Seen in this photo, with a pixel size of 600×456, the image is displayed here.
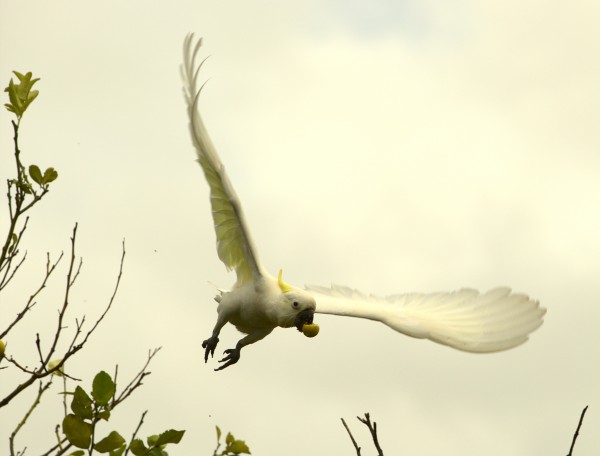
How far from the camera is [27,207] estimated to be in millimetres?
4398

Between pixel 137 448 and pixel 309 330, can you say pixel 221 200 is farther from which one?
pixel 137 448

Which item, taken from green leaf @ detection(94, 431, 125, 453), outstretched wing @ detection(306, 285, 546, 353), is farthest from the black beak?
green leaf @ detection(94, 431, 125, 453)

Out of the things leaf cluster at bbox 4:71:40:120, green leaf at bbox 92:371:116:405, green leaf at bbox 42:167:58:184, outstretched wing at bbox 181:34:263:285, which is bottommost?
green leaf at bbox 92:371:116:405

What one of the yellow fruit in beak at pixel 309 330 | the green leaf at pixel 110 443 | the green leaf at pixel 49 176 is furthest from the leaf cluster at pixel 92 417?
the yellow fruit in beak at pixel 309 330

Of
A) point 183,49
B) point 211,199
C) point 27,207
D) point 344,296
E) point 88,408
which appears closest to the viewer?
point 88,408

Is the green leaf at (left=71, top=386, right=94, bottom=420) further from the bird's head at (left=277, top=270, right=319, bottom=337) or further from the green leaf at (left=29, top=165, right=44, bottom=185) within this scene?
the bird's head at (left=277, top=270, right=319, bottom=337)

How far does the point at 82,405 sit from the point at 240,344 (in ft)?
11.1

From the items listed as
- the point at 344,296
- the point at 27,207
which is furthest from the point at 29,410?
the point at 344,296

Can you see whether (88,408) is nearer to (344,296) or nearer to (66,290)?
(66,290)

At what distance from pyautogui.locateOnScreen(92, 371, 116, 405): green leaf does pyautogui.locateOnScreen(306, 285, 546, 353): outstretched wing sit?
3410mm

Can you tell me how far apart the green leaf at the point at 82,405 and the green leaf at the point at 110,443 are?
0.11 metres

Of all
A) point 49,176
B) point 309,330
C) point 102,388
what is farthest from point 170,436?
point 309,330

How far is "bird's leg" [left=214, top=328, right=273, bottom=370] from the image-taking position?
22.9 ft

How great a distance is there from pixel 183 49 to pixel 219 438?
323 cm
